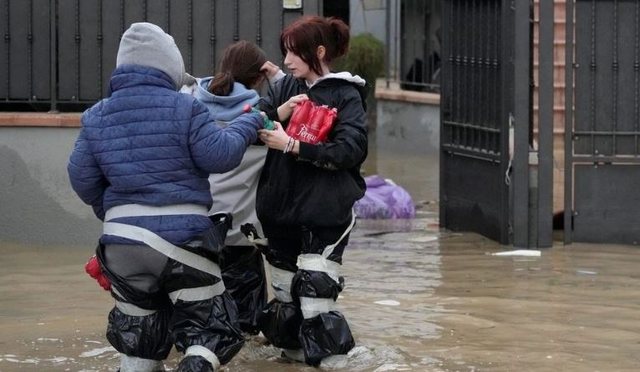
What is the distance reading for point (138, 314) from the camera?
5.66 m

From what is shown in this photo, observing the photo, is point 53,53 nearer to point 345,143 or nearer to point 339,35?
point 339,35

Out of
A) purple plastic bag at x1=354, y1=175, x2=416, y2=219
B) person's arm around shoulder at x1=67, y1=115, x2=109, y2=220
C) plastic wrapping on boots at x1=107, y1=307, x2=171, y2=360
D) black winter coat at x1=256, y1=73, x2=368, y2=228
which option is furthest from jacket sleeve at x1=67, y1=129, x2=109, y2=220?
purple plastic bag at x1=354, y1=175, x2=416, y2=219

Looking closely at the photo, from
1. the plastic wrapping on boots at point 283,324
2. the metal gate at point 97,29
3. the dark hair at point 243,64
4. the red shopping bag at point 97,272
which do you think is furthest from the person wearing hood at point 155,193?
the metal gate at point 97,29

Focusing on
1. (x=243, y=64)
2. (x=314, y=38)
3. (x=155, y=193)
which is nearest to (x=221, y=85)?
(x=243, y=64)

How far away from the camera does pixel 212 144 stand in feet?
18.2

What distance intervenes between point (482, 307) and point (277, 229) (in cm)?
186

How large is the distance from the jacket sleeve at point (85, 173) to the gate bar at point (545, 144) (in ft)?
14.9

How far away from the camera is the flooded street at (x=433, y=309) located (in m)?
6.31

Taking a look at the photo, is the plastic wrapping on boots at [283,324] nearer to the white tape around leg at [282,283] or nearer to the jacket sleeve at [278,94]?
the white tape around leg at [282,283]

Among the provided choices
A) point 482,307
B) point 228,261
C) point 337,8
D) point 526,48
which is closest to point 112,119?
point 228,261

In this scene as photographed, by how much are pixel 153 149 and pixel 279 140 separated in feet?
1.99

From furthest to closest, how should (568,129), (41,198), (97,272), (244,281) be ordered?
(568,129) → (41,198) → (244,281) → (97,272)

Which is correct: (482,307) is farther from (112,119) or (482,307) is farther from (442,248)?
(112,119)

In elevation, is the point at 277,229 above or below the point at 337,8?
below
